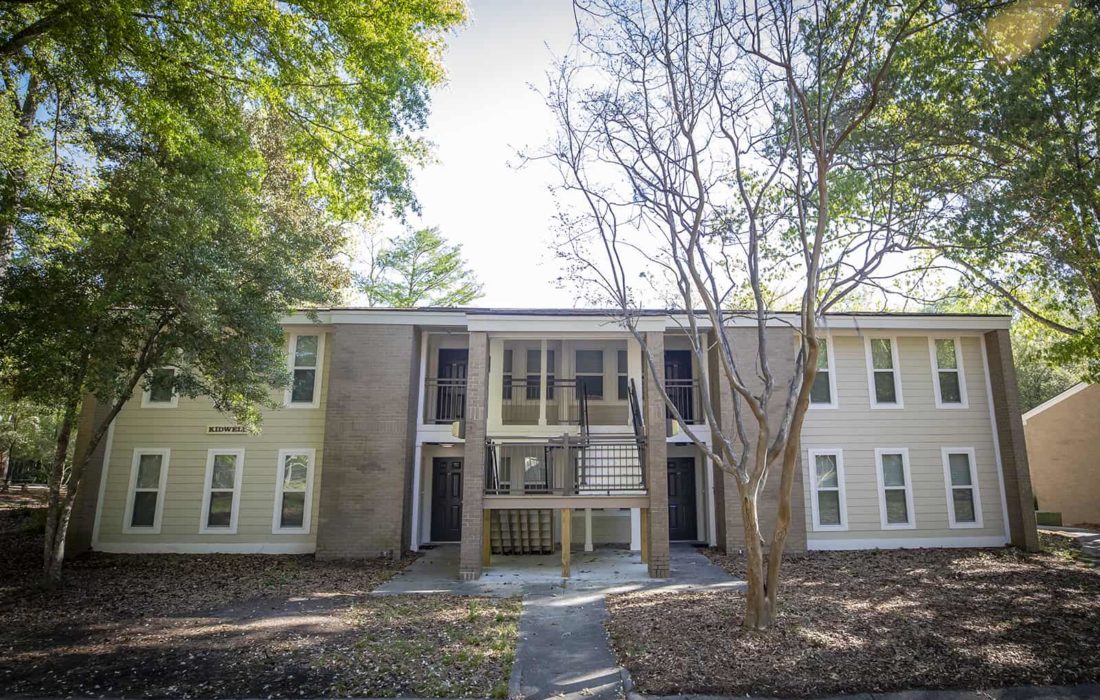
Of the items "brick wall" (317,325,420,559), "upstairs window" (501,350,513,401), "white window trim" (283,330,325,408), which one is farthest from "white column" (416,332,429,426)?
"white window trim" (283,330,325,408)

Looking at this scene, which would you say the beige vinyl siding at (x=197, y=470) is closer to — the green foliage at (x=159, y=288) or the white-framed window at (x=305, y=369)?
the white-framed window at (x=305, y=369)

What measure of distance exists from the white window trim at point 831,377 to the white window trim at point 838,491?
104cm

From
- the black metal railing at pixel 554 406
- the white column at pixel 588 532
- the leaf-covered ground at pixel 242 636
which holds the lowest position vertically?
the leaf-covered ground at pixel 242 636

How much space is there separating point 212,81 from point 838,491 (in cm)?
1443

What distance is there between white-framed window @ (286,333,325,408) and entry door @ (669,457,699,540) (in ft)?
29.5

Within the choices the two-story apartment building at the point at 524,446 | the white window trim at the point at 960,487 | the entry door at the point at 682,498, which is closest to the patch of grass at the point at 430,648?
the two-story apartment building at the point at 524,446

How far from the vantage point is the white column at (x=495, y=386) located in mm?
13625

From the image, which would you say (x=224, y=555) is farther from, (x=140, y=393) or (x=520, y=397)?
(x=520, y=397)

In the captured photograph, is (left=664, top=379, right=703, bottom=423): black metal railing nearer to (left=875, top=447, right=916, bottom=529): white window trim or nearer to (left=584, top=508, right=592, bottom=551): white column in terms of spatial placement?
(left=584, top=508, right=592, bottom=551): white column

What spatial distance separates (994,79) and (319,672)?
38.2 feet

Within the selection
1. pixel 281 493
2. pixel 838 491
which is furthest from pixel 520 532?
pixel 838 491

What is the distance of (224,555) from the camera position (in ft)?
41.4

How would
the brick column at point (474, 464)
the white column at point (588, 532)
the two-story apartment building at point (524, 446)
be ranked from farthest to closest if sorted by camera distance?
the white column at point (588, 532) < the two-story apartment building at point (524, 446) < the brick column at point (474, 464)

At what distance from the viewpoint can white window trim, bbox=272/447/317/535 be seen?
42.8ft
